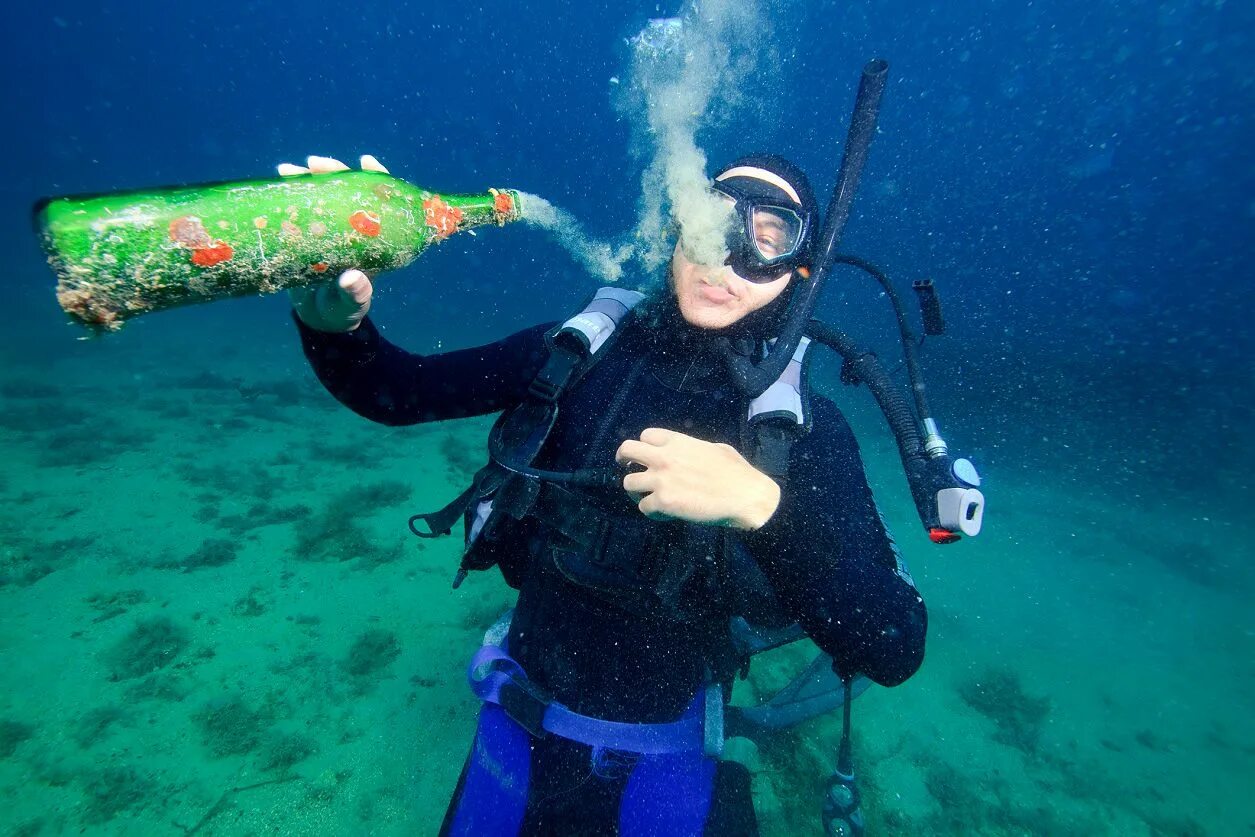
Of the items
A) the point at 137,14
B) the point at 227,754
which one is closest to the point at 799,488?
the point at 227,754

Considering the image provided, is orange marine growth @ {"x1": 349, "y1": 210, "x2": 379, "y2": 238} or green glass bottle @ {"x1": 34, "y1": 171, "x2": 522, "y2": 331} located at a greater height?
orange marine growth @ {"x1": 349, "y1": 210, "x2": 379, "y2": 238}

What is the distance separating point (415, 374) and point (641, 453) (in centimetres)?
133

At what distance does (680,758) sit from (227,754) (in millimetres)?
3708

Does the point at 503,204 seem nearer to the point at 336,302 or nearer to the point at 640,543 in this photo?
the point at 336,302

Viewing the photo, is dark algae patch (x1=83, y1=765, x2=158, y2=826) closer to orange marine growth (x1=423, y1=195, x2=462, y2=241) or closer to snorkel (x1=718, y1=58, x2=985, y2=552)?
orange marine growth (x1=423, y1=195, x2=462, y2=241)

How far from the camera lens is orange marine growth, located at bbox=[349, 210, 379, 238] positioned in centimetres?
141

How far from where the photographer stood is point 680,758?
8.54ft

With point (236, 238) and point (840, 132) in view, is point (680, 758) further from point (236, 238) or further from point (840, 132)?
point (840, 132)

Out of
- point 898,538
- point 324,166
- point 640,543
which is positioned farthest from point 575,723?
point 898,538

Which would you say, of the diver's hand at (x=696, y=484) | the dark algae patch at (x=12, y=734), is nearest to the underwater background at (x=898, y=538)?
the dark algae patch at (x=12, y=734)

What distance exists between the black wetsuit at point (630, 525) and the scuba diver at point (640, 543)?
1cm

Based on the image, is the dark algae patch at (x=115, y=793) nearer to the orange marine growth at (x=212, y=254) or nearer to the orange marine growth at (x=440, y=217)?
the orange marine growth at (x=212, y=254)

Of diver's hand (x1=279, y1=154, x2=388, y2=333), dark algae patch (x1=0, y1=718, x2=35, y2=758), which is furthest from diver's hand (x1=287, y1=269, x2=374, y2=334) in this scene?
dark algae patch (x1=0, y1=718, x2=35, y2=758)

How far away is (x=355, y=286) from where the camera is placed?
1.65 metres
